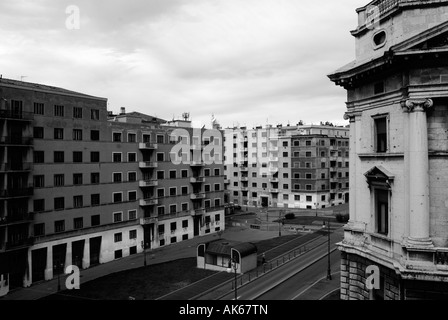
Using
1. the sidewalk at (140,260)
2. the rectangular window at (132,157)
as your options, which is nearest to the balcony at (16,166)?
the sidewalk at (140,260)

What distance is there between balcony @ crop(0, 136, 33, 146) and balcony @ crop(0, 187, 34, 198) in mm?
5977

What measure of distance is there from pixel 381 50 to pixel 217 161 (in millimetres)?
61207

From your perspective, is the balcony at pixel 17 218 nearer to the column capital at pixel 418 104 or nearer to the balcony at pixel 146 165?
the balcony at pixel 146 165

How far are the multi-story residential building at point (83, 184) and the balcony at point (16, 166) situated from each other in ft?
0.41

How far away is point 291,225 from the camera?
86.9m

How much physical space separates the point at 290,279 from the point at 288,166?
67724mm

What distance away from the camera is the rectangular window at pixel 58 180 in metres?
53.9

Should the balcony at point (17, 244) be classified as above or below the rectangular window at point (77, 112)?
below

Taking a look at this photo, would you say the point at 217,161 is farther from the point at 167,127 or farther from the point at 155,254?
the point at 155,254

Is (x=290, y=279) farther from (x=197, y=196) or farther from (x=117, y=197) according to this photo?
(x=197, y=196)

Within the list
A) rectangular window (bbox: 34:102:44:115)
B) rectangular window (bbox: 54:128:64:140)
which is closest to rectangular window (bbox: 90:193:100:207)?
rectangular window (bbox: 54:128:64:140)

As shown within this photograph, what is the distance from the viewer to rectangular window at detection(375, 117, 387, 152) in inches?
888

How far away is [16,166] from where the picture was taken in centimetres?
4912
